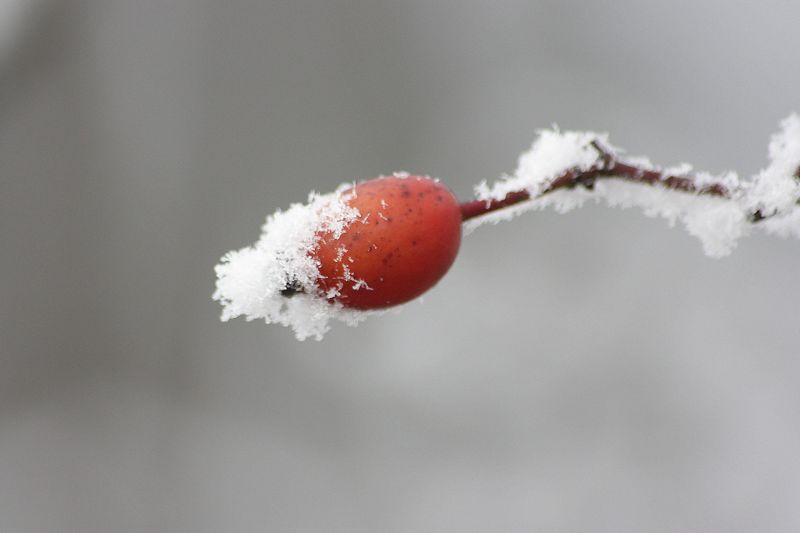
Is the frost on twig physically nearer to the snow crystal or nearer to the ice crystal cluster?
the ice crystal cluster

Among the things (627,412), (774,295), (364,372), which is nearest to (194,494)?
(364,372)

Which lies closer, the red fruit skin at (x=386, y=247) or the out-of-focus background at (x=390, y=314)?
the red fruit skin at (x=386, y=247)

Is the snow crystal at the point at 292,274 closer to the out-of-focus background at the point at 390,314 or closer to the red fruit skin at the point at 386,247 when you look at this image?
the red fruit skin at the point at 386,247

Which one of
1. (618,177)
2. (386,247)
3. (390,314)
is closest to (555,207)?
(618,177)

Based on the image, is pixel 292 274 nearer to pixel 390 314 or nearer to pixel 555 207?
pixel 555 207

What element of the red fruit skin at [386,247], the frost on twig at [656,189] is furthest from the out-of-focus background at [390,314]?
the red fruit skin at [386,247]
